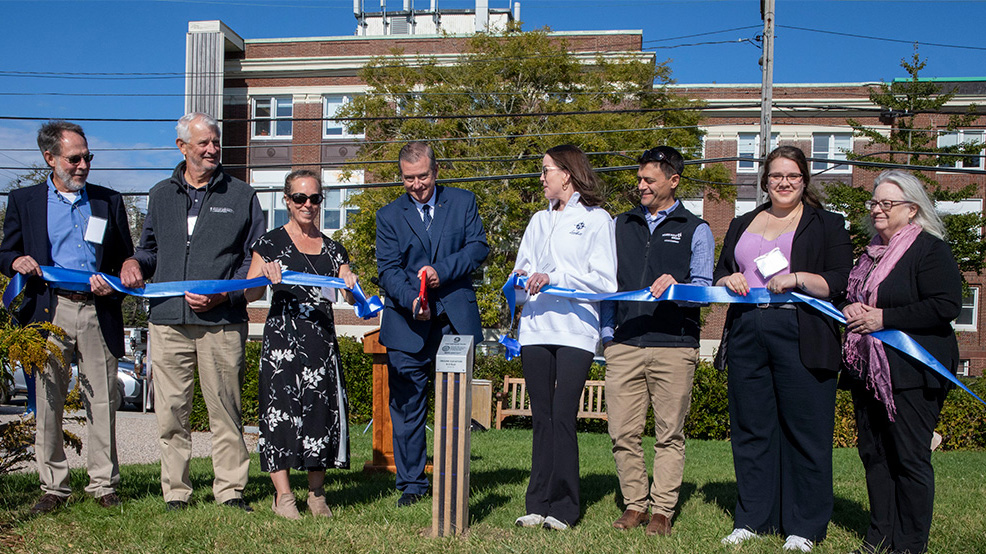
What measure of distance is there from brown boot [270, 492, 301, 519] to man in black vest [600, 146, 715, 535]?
6.62ft

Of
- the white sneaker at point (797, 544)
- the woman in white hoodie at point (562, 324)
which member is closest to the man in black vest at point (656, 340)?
the woman in white hoodie at point (562, 324)

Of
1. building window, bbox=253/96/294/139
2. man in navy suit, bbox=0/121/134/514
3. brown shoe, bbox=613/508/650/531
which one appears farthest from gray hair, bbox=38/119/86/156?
building window, bbox=253/96/294/139

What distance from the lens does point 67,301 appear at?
5.34 metres

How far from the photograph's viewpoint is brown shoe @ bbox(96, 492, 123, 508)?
532 centimetres

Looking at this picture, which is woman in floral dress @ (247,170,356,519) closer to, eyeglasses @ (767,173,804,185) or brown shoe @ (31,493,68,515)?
brown shoe @ (31,493,68,515)

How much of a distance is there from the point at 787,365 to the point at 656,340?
2.54 ft

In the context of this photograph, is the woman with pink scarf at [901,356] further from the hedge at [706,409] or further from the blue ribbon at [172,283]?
the hedge at [706,409]

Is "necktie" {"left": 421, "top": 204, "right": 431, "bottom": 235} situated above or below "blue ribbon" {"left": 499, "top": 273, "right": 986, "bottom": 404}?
above

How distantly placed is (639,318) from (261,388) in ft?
8.08

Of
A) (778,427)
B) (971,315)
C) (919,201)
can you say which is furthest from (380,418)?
(971,315)

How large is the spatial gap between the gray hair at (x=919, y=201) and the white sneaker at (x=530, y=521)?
9.22 feet

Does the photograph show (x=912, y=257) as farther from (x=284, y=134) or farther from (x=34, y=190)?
(x=284, y=134)

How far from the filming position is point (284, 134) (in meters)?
34.5

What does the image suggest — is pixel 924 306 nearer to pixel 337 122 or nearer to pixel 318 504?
pixel 318 504
